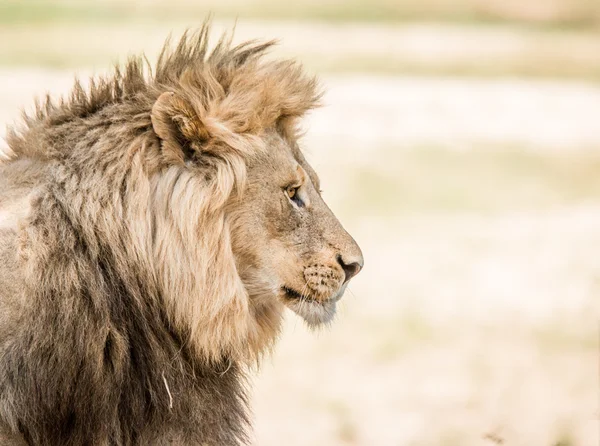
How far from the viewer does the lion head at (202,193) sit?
3633 mm

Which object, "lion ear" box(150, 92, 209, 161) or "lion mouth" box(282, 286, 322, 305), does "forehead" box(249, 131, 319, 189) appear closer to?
"lion ear" box(150, 92, 209, 161)

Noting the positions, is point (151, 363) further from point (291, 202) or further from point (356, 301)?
point (356, 301)

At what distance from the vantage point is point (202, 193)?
145 inches

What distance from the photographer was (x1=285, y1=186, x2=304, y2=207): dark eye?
391cm

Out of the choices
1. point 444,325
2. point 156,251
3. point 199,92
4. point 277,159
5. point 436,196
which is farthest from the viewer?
point 436,196

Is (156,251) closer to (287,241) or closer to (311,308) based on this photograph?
(287,241)

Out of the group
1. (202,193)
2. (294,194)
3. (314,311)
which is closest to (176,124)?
(202,193)

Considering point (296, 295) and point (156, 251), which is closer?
point (156, 251)

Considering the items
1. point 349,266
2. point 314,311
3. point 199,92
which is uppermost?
point 199,92

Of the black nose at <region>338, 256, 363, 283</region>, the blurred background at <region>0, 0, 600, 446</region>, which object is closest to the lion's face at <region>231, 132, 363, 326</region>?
the black nose at <region>338, 256, 363, 283</region>

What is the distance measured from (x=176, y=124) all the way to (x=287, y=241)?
23.1 inches

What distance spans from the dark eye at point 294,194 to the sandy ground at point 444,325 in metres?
1.36

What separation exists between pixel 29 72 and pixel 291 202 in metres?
13.5

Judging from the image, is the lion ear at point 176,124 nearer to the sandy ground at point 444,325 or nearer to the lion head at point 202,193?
the lion head at point 202,193
